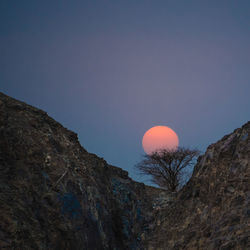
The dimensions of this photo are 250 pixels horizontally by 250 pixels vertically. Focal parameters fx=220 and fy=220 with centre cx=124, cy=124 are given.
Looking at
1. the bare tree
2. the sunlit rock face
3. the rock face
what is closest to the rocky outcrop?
the rock face

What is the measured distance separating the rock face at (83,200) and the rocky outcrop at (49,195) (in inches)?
0.7

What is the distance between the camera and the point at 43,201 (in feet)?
20.0

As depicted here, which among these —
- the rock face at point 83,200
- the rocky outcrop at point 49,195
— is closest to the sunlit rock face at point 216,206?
the rock face at point 83,200

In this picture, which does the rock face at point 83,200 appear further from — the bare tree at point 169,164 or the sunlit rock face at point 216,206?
the bare tree at point 169,164

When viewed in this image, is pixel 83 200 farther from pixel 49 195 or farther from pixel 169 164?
pixel 169 164

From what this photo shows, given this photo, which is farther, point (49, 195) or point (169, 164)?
point (169, 164)

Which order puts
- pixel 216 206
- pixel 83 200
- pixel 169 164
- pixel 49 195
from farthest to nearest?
pixel 169 164 → pixel 83 200 → pixel 216 206 → pixel 49 195

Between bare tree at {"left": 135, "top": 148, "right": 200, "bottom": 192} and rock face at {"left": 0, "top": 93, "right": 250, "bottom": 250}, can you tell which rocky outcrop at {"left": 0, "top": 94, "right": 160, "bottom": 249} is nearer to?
rock face at {"left": 0, "top": 93, "right": 250, "bottom": 250}

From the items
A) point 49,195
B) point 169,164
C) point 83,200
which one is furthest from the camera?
point 169,164

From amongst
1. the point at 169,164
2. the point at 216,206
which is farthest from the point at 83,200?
the point at 169,164

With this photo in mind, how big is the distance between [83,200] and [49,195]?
1.26 meters

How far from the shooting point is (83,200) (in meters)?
7.23

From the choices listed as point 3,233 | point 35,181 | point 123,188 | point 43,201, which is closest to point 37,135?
point 35,181

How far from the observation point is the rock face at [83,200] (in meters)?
5.15
